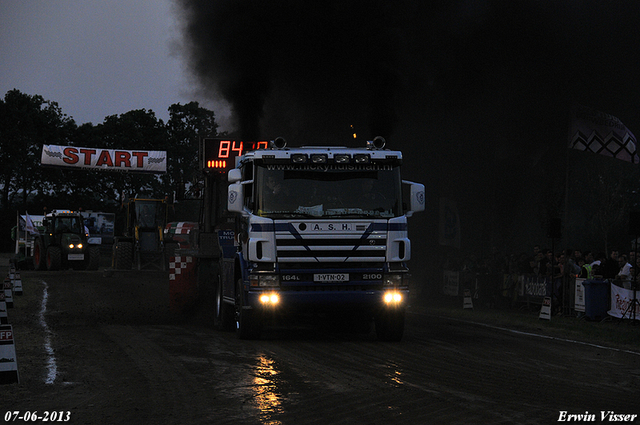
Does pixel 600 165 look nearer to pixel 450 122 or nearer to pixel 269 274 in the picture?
pixel 450 122

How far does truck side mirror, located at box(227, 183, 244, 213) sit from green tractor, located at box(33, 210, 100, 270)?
1042 inches

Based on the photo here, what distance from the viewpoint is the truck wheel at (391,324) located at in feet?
42.6

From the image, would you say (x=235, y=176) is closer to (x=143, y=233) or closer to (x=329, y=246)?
(x=329, y=246)

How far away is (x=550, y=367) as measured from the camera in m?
10.8

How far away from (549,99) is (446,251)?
8733mm

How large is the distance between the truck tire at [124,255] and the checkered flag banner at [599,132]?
1949 cm

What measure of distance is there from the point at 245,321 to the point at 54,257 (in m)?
26.8

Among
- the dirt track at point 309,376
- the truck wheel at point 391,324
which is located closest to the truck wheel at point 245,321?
the dirt track at point 309,376

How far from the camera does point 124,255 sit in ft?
120

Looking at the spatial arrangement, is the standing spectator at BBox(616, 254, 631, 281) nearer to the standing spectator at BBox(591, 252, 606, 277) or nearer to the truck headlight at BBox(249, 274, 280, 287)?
the standing spectator at BBox(591, 252, 606, 277)

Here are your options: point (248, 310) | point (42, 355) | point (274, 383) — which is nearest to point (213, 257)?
point (248, 310)

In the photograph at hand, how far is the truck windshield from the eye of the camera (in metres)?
12.7

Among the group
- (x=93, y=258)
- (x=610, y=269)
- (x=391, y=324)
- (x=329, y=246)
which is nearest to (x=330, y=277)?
(x=329, y=246)

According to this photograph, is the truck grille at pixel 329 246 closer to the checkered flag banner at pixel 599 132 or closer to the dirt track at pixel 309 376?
the dirt track at pixel 309 376
